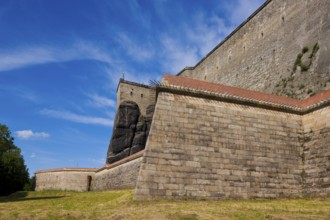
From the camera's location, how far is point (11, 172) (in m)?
26.5

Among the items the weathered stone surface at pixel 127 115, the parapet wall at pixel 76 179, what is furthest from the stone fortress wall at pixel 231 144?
the weathered stone surface at pixel 127 115

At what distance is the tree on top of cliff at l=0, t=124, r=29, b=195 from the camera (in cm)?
2577

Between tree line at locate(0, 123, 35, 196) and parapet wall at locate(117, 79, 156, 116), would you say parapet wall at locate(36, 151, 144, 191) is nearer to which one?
tree line at locate(0, 123, 35, 196)

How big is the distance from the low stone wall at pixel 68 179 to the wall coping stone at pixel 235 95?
70.6 feet

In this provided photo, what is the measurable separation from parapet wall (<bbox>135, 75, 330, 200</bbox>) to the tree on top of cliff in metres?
19.8

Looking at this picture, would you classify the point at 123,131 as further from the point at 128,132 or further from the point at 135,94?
the point at 135,94

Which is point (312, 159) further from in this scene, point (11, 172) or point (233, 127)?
point (11, 172)

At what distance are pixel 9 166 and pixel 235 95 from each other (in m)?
21.4

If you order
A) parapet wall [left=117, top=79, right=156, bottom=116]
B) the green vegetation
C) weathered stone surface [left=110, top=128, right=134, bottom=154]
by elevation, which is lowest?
weathered stone surface [left=110, top=128, right=134, bottom=154]

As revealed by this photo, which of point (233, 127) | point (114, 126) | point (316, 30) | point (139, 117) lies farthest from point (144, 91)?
point (233, 127)

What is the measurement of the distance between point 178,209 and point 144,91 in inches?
1248

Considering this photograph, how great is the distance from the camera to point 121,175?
20922mm

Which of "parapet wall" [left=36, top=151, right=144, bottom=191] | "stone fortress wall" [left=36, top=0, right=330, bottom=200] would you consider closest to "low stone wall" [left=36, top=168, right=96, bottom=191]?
"parapet wall" [left=36, top=151, right=144, bottom=191]

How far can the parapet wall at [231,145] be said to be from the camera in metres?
10.1
